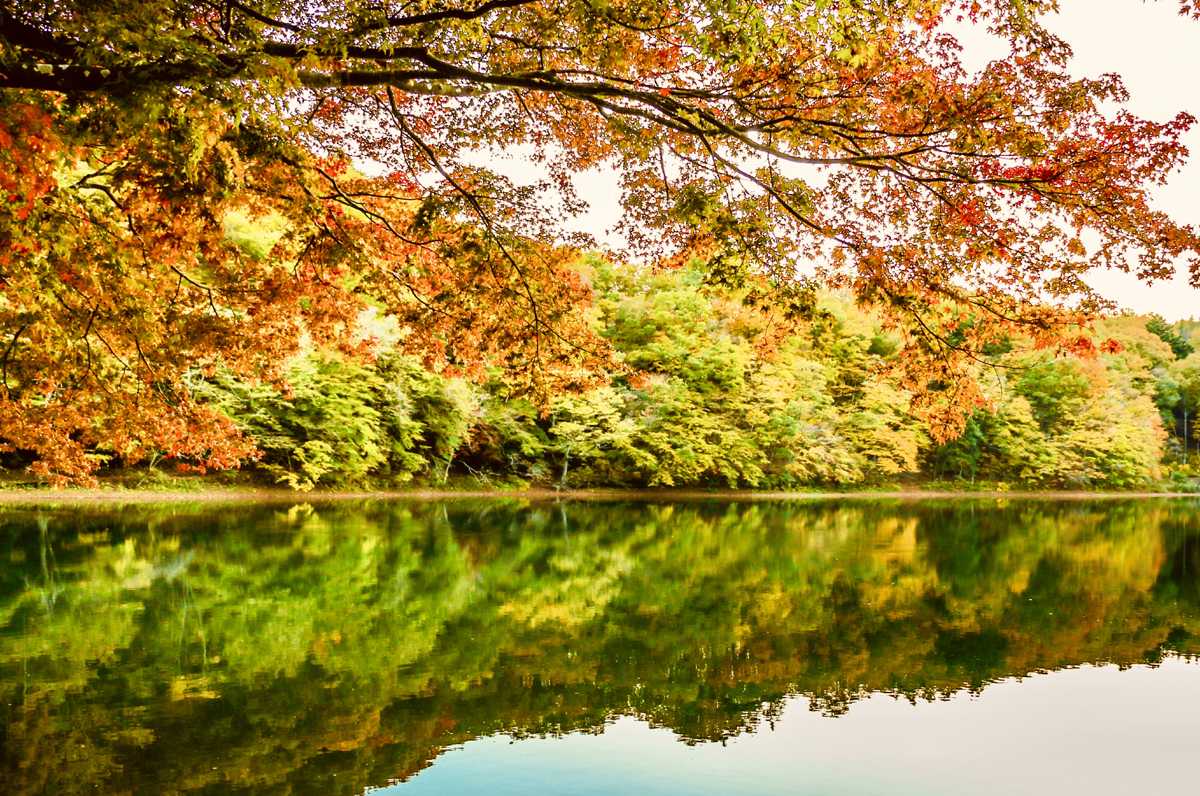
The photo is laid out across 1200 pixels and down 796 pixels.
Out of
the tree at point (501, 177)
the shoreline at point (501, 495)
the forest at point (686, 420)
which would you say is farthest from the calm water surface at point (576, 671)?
the forest at point (686, 420)

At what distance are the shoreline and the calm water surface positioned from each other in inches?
283

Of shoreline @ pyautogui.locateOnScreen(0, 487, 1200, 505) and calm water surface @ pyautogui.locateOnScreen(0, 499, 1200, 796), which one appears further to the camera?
shoreline @ pyautogui.locateOnScreen(0, 487, 1200, 505)

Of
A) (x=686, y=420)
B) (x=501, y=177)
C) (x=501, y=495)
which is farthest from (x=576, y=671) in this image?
(x=686, y=420)

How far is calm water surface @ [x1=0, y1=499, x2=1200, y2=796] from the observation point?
4.89 metres

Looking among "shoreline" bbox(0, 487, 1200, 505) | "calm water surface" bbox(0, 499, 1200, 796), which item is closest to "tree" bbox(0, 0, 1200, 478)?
"calm water surface" bbox(0, 499, 1200, 796)

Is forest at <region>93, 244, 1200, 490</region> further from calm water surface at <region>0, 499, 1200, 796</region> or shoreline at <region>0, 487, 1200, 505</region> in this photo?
calm water surface at <region>0, 499, 1200, 796</region>

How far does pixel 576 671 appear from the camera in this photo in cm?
672

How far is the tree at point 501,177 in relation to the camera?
4590mm

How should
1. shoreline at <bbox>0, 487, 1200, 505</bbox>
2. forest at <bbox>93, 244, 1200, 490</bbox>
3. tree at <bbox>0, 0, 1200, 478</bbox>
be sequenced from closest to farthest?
tree at <bbox>0, 0, 1200, 478</bbox> < shoreline at <bbox>0, 487, 1200, 505</bbox> < forest at <bbox>93, 244, 1200, 490</bbox>

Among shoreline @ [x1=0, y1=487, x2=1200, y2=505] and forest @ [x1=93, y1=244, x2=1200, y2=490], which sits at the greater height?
forest @ [x1=93, y1=244, x2=1200, y2=490]

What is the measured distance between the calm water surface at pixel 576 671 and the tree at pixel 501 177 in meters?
2.52

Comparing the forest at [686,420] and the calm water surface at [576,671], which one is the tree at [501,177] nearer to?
the calm water surface at [576,671]

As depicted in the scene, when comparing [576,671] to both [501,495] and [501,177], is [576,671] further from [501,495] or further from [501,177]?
[501,495]

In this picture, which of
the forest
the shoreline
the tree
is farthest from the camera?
the forest
